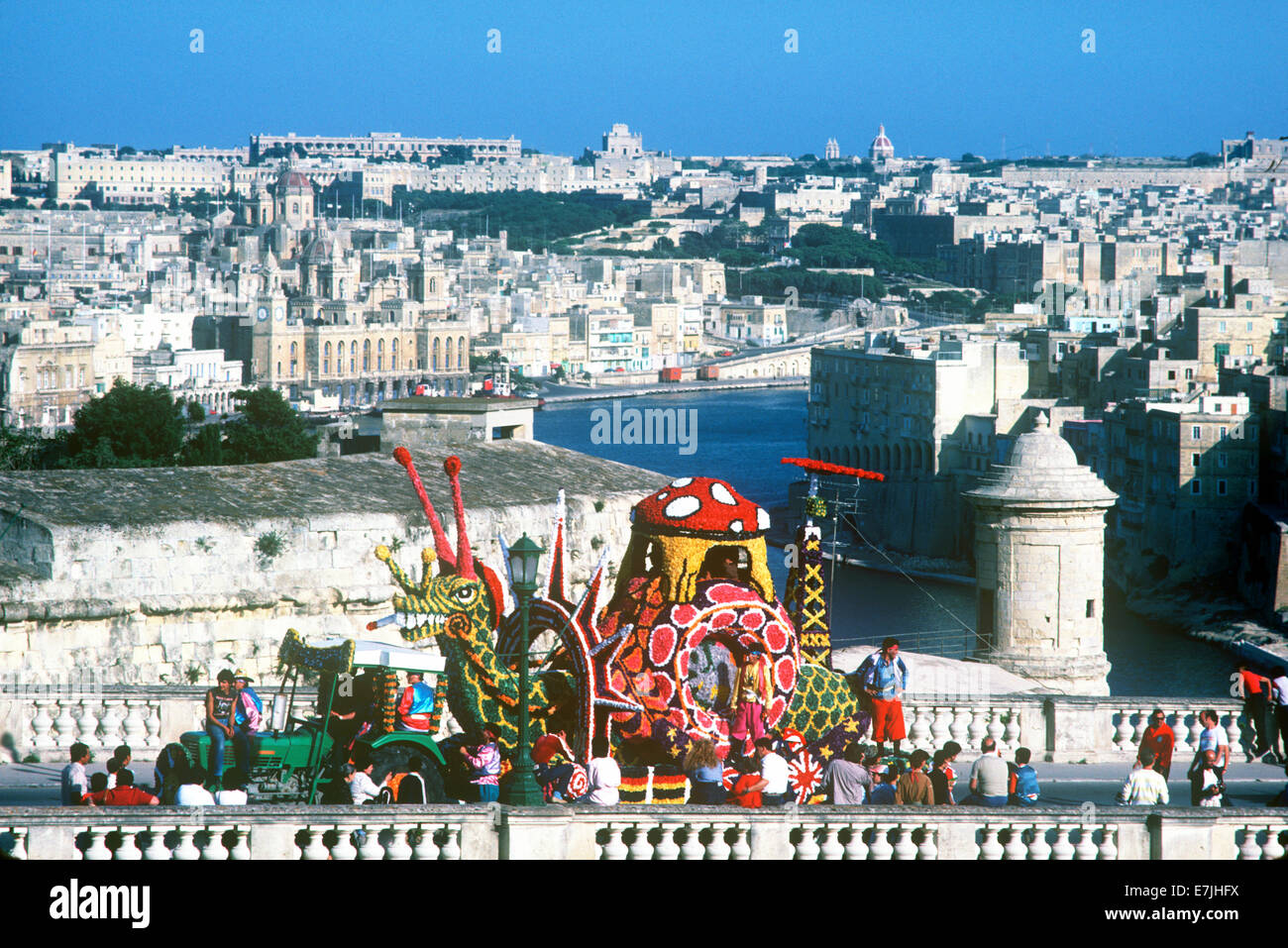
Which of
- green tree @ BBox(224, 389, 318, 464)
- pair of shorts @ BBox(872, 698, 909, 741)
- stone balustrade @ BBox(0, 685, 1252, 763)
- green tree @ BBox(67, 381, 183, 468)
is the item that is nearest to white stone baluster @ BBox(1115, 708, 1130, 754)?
stone balustrade @ BBox(0, 685, 1252, 763)

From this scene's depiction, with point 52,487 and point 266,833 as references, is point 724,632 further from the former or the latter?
point 52,487

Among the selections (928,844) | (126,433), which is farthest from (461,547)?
(126,433)

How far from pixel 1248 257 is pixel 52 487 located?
60.8 m

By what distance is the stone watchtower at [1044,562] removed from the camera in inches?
266

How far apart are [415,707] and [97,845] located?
1123 millimetres

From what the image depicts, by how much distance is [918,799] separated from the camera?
4598 millimetres

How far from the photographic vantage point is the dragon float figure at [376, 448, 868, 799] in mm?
4777

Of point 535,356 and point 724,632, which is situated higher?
point 535,356

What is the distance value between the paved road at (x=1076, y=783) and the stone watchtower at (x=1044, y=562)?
135 cm

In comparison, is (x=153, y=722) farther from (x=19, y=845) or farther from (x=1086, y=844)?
(x=1086, y=844)

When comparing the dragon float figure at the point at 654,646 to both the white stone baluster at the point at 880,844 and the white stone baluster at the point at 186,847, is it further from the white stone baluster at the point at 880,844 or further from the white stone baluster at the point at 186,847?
the white stone baluster at the point at 186,847
